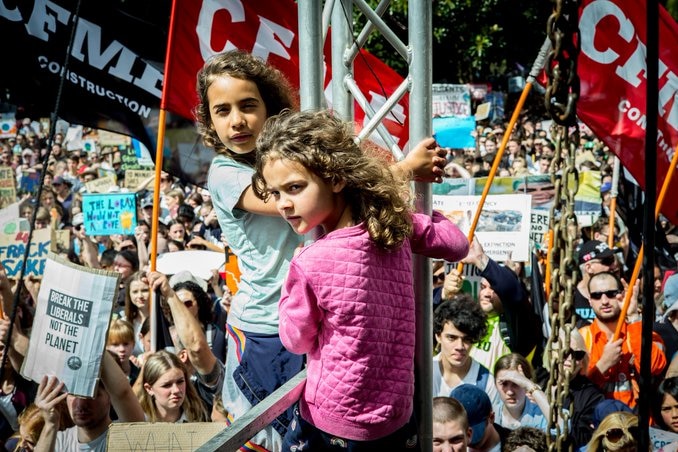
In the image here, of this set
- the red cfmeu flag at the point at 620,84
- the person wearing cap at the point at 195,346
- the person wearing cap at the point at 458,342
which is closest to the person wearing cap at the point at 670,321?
the red cfmeu flag at the point at 620,84

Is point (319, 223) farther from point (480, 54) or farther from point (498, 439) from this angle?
point (480, 54)

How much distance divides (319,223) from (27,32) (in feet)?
11.4

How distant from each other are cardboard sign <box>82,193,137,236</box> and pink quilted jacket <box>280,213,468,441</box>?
765 centimetres

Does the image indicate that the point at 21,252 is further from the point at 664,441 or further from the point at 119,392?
the point at 664,441

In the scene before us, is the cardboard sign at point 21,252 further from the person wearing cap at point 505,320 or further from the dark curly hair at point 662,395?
the dark curly hair at point 662,395

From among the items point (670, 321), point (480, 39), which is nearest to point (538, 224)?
point (670, 321)

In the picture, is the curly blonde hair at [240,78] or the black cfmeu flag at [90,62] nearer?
the curly blonde hair at [240,78]

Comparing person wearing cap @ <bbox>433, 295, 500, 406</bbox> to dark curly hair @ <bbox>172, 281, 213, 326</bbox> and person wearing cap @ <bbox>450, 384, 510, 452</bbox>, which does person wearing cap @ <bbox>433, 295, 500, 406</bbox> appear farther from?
dark curly hair @ <bbox>172, 281, 213, 326</bbox>

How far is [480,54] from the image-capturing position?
2464 cm

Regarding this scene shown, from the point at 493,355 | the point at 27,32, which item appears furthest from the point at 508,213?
the point at 27,32

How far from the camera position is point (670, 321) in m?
6.57

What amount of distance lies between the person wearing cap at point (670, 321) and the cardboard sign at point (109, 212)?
548 centimetres

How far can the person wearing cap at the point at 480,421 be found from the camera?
4684mm

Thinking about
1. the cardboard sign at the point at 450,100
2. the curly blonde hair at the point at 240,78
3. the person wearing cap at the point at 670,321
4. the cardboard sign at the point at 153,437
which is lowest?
the person wearing cap at the point at 670,321
